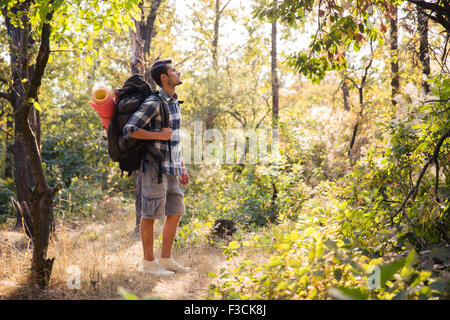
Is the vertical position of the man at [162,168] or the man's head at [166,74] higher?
the man's head at [166,74]

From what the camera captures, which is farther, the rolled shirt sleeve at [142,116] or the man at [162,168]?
the man at [162,168]

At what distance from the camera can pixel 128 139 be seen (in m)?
3.28

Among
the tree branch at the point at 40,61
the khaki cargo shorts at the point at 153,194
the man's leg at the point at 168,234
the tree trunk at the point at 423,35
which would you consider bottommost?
the man's leg at the point at 168,234

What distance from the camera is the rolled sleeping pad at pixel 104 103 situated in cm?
326

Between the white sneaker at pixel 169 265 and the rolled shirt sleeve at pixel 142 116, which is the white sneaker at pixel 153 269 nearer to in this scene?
the white sneaker at pixel 169 265

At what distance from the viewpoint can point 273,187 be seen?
7.02 m

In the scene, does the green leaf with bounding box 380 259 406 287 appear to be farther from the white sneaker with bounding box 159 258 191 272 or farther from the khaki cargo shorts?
the white sneaker with bounding box 159 258 191 272

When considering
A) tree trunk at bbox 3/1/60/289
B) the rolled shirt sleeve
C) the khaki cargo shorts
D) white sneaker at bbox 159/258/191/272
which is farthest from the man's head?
white sneaker at bbox 159/258/191/272

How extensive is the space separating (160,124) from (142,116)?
233 mm

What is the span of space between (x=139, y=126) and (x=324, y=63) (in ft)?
7.27

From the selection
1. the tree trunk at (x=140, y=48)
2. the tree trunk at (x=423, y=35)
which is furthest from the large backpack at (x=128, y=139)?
the tree trunk at (x=423, y=35)

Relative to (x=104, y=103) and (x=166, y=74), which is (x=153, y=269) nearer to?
(x=104, y=103)
